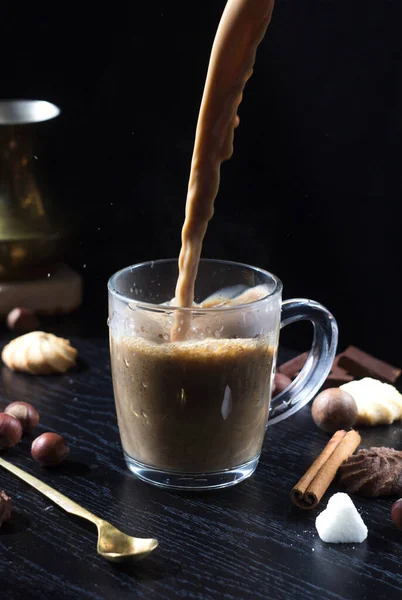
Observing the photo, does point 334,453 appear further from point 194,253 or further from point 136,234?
point 136,234

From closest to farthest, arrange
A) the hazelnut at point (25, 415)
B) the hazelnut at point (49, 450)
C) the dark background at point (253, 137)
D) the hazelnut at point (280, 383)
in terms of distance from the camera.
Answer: the hazelnut at point (49, 450) → the hazelnut at point (25, 415) → the hazelnut at point (280, 383) → the dark background at point (253, 137)

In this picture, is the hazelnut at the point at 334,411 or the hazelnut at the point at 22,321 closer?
the hazelnut at the point at 334,411

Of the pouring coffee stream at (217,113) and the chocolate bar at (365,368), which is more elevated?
the pouring coffee stream at (217,113)

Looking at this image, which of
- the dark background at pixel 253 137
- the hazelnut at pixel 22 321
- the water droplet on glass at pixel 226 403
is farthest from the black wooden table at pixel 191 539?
the dark background at pixel 253 137

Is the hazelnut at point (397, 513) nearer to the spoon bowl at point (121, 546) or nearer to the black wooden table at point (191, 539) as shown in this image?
the black wooden table at point (191, 539)

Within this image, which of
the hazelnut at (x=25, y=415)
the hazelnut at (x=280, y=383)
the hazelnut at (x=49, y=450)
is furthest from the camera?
the hazelnut at (x=280, y=383)

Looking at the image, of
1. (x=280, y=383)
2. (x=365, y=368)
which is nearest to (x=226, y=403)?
(x=280, y=383)

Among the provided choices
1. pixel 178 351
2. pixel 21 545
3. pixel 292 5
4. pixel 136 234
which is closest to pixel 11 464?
pixel 21 545

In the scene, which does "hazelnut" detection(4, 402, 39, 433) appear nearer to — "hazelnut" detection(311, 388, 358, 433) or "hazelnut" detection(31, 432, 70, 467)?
"hazelnut" detection(31, 432, 70, 467)

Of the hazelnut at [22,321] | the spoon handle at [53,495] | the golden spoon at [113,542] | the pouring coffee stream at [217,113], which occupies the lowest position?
the hazelnut at [22,321]
